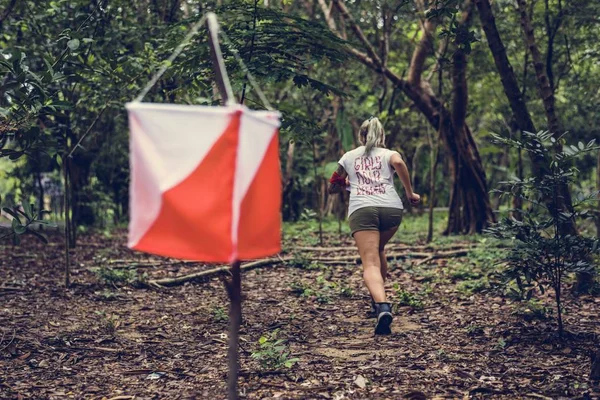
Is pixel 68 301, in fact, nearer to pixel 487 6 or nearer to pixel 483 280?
pixel 483 280

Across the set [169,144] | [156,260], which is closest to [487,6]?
[169,144]

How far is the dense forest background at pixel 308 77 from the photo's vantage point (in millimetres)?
5719

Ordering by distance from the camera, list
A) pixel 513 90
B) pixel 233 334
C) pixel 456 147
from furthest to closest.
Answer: pixel 456 147 → pixel 513 90 → pixel 233 334

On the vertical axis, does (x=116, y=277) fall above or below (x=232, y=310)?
below

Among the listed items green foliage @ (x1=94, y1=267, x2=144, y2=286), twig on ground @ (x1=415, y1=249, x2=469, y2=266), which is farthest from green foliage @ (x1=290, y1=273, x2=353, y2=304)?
twig on ground @ (x1=415, y1=249, x2=469, y2=266)

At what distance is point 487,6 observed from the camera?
21.6 ft

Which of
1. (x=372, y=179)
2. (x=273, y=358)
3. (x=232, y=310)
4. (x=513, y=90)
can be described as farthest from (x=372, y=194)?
(x=232, y=310)

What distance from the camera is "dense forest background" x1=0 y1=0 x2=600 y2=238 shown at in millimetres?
5719

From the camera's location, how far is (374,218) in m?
5.82

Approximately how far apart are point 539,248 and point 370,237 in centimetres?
146

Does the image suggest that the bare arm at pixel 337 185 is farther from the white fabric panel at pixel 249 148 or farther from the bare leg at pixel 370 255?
the white fabric panel at pixel 249 148

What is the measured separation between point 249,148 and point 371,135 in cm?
306

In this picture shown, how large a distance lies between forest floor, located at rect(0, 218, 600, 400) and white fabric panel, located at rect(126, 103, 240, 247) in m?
1.72

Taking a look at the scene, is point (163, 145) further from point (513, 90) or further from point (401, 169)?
point (513, 90)
